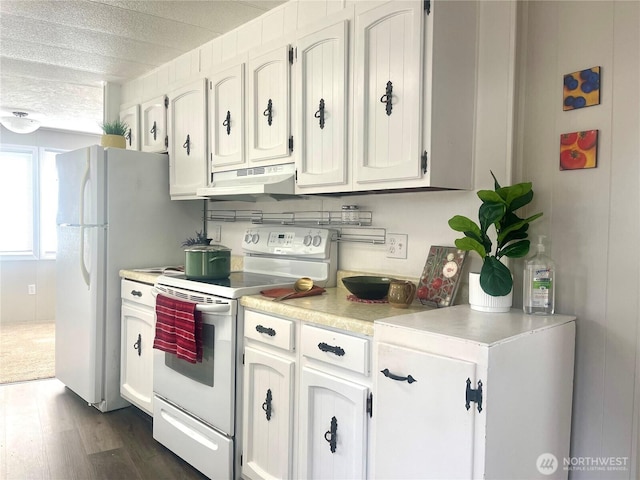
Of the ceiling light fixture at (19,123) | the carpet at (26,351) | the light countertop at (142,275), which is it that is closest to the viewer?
the light countertop at (142,275)

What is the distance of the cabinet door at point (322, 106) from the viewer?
81.5 inches

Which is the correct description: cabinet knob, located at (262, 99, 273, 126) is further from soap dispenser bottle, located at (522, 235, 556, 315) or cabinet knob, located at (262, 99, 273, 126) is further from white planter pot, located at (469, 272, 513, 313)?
soap dispenser bottle, located at (522, 235, 556, 315)

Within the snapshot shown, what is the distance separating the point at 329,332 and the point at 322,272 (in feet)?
2.41

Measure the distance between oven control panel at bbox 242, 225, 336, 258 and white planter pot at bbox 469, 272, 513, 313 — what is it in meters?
0.88

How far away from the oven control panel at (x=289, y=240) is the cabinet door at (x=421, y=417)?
1.01 m

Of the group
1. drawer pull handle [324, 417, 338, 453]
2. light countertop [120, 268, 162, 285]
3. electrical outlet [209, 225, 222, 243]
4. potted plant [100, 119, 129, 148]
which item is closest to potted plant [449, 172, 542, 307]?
drawer pull handle [324, 417, 338, 453]

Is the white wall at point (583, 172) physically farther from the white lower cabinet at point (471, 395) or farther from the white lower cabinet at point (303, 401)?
the white lower cabinet at point (303, 401)

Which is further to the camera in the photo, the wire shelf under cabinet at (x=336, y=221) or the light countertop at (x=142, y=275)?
the light countertop at (x=142, y=275)

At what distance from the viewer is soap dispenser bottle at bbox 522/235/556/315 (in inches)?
65.2

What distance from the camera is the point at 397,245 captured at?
2229 millimetres

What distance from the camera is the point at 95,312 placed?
3037 millimetres

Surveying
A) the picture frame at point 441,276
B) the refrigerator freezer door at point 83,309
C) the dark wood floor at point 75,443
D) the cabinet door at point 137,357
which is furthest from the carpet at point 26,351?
the picture frame at point 441,276

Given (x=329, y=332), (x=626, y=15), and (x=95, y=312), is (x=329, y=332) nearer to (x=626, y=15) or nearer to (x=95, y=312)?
(x=626, y=15)

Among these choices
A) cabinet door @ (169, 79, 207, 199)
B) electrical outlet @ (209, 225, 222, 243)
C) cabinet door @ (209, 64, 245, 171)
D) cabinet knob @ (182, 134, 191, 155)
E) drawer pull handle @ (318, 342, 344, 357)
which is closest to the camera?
drawer pull handle @ (318, 342, 344, 357)
